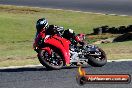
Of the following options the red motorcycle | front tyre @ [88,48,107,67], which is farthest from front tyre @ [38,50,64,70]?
front tyre @ [88,48,107,67]

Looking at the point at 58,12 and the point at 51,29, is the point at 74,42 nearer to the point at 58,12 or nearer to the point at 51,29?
the point at 51,29

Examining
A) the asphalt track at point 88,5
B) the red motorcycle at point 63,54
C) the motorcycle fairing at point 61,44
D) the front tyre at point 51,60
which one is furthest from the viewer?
the asphalt track at point 88,5

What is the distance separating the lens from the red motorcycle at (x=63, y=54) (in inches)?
555

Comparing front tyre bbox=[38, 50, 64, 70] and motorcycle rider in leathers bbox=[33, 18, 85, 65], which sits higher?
motorcycle rider in leathers bbox=[33, 18, 85, 65]

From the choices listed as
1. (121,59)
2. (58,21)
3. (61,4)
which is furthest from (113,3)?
(121,59)

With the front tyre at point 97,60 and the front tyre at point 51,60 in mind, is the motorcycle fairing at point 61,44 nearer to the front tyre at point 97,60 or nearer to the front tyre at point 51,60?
the front tyre at point 51,60

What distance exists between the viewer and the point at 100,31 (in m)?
30.8

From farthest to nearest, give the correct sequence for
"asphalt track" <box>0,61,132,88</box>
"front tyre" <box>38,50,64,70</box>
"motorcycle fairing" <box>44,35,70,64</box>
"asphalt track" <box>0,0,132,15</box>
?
"asphalt track" <box>0,0,132,15</box>
"motorcycle fairing" <box>44,35,70,64</box>
"front tyre" <box>38,50,64,70</box>
"asphalt track" <box>0,61,132,88</box>

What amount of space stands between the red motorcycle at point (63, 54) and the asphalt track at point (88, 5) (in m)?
25.3

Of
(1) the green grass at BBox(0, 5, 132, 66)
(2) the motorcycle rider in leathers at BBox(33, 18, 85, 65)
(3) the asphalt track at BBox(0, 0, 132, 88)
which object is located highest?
(2) the motorcycle rider in leathers at BBox(33, 18, 85, 65)

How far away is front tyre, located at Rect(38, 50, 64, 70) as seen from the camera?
45.9 feet

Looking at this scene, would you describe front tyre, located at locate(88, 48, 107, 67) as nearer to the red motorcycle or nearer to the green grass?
the red motorcycle

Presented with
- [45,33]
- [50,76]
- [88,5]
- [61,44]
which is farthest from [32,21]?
[50,76]

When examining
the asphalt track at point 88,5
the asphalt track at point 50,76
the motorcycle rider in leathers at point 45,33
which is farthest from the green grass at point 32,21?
the asphalt track at point 50,76
